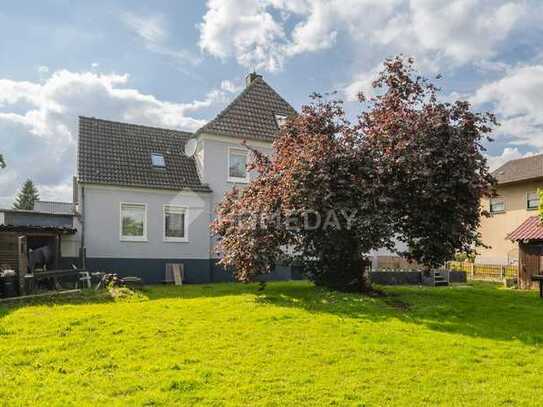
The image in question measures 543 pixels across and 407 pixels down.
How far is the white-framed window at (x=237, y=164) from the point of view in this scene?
21.6 m

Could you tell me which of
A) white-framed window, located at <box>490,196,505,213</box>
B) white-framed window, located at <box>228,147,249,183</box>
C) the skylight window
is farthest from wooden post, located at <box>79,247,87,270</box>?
white-framed window, located at <box>490,196,505,213</box>

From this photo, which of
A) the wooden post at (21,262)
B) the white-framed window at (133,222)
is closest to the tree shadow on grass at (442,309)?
the wooden post at (21,262)

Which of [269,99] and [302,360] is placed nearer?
[302,360]

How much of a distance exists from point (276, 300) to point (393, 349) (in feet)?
17.2

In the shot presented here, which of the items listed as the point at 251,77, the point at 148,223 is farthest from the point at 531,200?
the point at 148,223

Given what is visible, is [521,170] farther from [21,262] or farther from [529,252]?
[21,262]

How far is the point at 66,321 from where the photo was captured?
952 centimetres

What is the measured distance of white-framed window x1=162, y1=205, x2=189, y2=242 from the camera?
20344 millimetres

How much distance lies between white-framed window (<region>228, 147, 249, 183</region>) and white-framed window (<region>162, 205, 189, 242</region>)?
9.04 ft

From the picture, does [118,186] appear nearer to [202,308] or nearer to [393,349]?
[202,308]

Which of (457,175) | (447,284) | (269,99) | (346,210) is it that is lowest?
(447,284)

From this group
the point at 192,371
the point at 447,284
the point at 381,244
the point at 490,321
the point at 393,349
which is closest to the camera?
the point at 192,371

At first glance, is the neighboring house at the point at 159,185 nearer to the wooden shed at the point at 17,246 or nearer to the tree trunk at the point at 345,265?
the wooden shed at the point at 17,246

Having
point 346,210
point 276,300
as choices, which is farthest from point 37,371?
point 346,210
